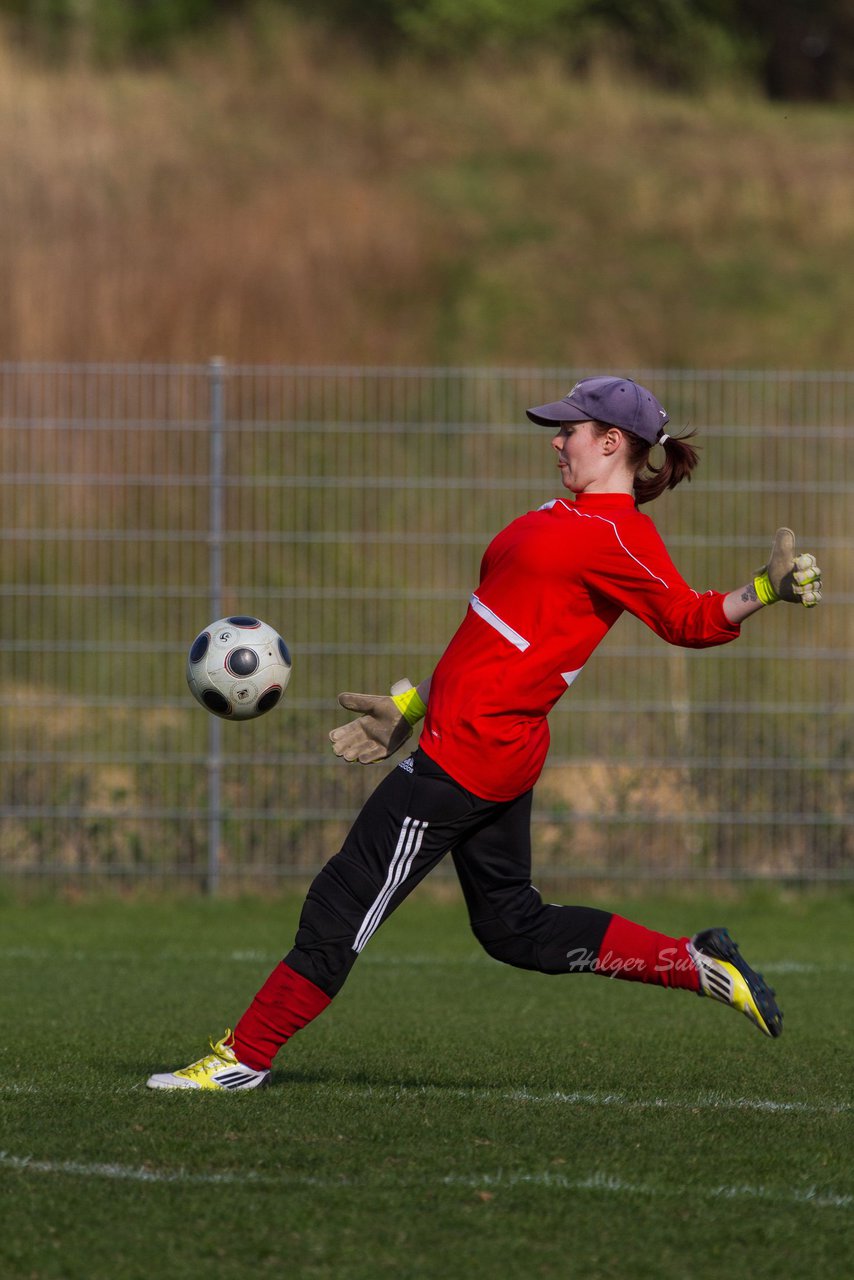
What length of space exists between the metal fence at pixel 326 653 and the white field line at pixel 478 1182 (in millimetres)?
6816

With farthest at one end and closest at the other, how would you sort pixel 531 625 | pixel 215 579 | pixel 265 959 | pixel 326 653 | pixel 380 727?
pixel 326 653 < pixel 215 579 < pixel 265 959 < pixel 380 727 < pixel 531 625

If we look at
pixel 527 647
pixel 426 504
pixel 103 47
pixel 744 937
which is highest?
pixel 103 47

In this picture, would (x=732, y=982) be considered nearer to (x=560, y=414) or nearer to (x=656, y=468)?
(x=656, y=468)

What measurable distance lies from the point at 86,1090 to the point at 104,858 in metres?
6.03

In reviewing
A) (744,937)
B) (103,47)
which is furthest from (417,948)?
(103,47)

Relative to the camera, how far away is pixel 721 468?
12.0 metres

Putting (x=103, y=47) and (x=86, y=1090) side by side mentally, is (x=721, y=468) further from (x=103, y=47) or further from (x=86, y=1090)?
(x=103, y=47)

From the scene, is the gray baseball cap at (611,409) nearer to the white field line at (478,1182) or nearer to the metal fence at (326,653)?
the white field line at (478,1182)

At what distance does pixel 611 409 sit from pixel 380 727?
47.8 inches

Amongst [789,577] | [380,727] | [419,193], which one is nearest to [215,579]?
[380,727]

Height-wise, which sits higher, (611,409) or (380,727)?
(611,409)

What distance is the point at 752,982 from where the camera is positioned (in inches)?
212

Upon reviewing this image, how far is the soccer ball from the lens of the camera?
19.4 feet

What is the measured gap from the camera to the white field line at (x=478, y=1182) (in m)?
4.26
